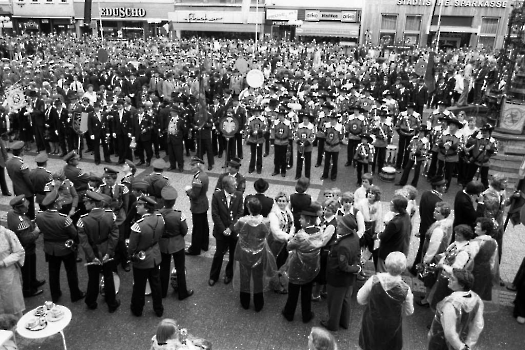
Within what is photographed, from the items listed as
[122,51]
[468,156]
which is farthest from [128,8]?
[468,156]

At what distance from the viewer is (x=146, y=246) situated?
542 cm

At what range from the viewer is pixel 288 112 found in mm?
11945

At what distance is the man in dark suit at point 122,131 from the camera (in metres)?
11.7

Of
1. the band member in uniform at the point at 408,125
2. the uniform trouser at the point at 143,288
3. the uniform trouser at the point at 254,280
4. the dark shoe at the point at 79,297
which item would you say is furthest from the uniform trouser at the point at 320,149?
the dark shoe at the point at 79,297

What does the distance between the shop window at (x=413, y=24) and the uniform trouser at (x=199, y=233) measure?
149 ft

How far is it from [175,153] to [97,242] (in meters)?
6.27

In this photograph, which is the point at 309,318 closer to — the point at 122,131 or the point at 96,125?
the point at 122,131

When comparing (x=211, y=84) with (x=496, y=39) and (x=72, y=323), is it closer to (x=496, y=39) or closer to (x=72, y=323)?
(x=72, y=323)

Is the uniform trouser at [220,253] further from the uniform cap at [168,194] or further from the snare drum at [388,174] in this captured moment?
the snare drum at [388,174]

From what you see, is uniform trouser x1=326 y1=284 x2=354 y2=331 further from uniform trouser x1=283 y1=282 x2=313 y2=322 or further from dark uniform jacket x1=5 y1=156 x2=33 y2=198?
dark uniform jacket x1=5 y1=156 x2=33 y2=198

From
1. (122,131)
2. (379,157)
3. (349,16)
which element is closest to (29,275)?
(122,131)

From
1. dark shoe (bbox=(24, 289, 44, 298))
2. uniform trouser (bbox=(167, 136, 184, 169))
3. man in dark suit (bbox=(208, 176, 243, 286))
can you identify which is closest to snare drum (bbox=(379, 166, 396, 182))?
uniform trouser (bbox=(167, 136, 184, 169))

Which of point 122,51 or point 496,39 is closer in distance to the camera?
point 122,51

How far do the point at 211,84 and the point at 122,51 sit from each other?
9287mm
